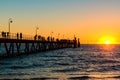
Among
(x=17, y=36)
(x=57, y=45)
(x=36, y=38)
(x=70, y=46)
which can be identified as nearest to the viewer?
(x=17, y=36)

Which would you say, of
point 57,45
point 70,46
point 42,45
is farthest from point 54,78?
point 70,46

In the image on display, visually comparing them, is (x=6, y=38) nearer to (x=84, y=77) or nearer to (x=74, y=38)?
(x=84, y=77)

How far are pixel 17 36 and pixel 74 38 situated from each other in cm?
9525

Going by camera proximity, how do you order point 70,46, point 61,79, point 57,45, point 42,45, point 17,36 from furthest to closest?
point 70,46
point 57,45
point 42,45
point 17,36
point 61,79

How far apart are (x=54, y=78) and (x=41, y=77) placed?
1.43m

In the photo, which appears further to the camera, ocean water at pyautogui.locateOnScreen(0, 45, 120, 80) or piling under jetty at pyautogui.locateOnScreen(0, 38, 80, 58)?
piling under jetty at pyautogui.locateOnScreen(0, 38, 80, 58)

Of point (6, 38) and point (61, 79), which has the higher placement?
point (6, 38)

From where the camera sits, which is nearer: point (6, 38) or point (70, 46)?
point (6, 38)

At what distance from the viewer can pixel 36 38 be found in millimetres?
82812

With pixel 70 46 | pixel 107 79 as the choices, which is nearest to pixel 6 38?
pixel 107 79

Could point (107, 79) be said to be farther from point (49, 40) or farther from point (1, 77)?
point (49, 40)

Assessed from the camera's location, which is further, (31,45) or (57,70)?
(31,45)

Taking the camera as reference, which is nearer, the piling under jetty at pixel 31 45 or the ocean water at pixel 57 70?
the ocean water at pixel 57 70

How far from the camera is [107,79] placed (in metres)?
30.1
